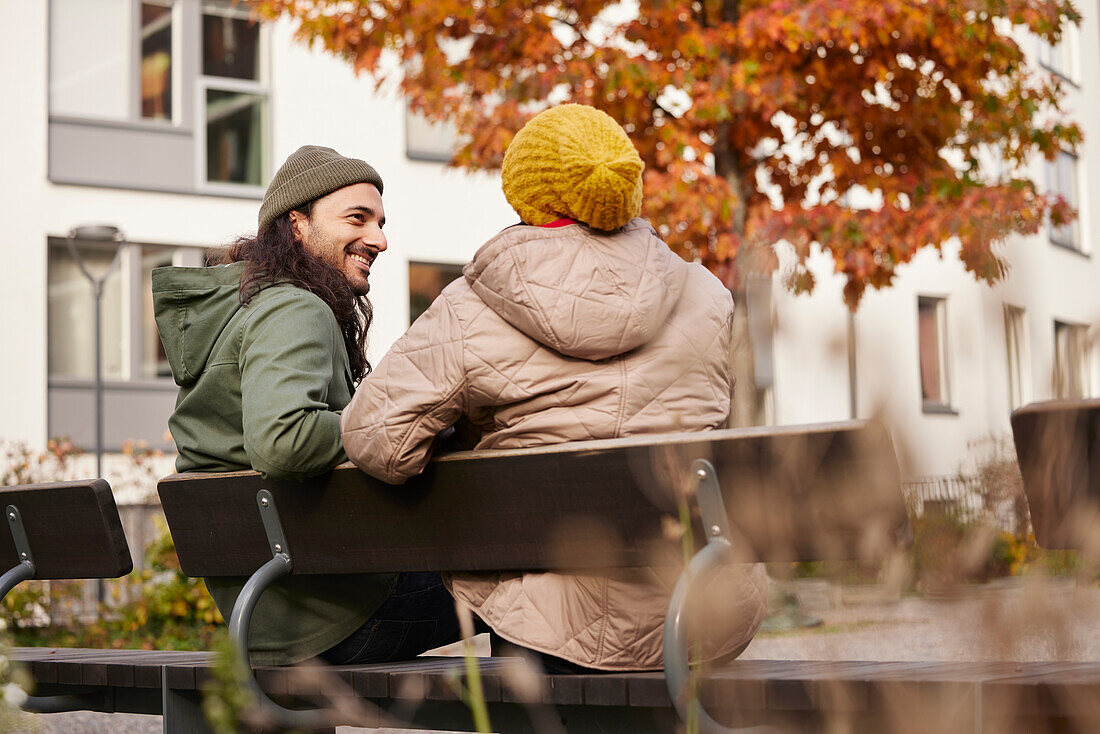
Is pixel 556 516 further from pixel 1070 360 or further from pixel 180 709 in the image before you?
pixel 1070 360

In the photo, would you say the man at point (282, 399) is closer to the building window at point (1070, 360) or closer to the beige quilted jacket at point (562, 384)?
the beige quilted jacket at point (562, 384)

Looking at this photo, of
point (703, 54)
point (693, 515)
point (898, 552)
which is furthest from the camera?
point (703, 54)

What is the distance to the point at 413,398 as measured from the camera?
253 centimetres

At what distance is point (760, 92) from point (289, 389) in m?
6.85

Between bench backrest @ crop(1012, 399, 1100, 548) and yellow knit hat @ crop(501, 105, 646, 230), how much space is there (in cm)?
143

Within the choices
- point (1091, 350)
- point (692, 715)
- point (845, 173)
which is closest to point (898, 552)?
point (1091, 350)

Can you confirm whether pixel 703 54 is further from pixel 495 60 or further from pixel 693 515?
pixel 693 515

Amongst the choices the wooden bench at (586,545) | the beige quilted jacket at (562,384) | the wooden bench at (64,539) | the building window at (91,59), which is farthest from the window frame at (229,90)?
the beige quilted jacket at (562,384)

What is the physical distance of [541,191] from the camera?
2.66m

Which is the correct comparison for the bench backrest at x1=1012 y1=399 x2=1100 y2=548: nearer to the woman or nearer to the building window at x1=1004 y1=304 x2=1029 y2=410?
the building window at x1=1004 y1=304 x2=1029 y2=410

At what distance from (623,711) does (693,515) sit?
38cm

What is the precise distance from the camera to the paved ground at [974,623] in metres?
1.18

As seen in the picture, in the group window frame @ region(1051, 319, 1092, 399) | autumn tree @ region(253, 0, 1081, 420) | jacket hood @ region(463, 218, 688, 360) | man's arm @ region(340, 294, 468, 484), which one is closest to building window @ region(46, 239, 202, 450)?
autumn tree @ region(253, 0, 1081, 420)

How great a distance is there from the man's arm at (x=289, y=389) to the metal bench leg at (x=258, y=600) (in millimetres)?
122
